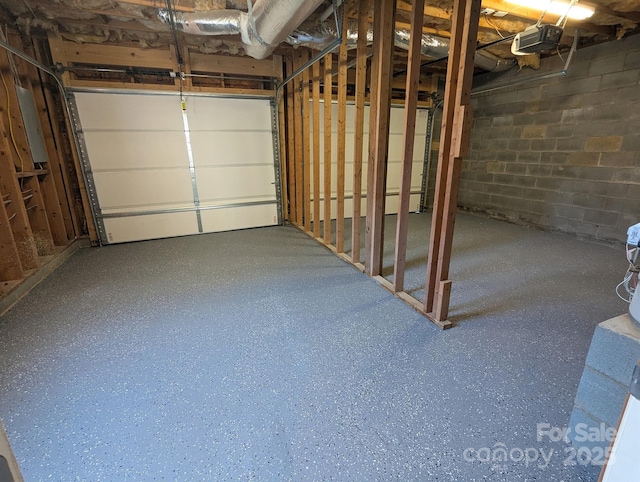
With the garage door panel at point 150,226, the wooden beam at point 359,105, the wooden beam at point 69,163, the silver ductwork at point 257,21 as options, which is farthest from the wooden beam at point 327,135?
the wooden beam at point 69,163

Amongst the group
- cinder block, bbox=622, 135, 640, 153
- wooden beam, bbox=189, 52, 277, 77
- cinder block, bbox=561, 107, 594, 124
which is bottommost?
cinder block, bbox=622, 135, 640, 153

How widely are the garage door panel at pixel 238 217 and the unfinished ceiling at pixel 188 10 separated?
84.6 inches

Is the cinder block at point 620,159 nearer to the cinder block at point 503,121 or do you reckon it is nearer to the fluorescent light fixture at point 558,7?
the cinder block at point 503,121

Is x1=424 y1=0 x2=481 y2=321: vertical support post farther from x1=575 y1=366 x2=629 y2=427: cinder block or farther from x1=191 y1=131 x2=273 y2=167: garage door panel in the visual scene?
x1=191 y1=131 x2=273 y2=167: garage door panel

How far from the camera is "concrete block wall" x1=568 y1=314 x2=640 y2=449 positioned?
1.00m

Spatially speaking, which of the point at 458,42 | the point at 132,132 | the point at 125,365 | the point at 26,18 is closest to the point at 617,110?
the point at 458,42

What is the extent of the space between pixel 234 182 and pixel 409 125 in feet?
9.89

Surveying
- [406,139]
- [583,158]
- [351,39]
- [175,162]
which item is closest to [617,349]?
[406,139]

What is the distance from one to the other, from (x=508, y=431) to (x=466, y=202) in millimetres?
5007

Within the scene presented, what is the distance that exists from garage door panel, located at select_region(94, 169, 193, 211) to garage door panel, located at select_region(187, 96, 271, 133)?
0.73 metres

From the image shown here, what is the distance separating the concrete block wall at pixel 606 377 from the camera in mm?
1003

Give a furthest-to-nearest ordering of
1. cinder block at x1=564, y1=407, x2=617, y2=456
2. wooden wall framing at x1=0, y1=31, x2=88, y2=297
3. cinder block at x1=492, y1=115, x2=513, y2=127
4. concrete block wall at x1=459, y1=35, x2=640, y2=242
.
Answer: cinder block at x1=492, y1=115, x2=513, y2=127
concrete block wall at x1=459, y1=35, x2=640, y2=242
wooden wall framing at x1=0, y1=31, x2=88, y2=297
cinder block at x1=564, y1=407, x2=617, y2=456

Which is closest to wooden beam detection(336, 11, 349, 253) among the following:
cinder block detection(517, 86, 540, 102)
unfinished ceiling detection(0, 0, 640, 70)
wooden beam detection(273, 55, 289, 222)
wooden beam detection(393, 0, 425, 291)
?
unfinished ceiling detection(0, 0, 640, 70)

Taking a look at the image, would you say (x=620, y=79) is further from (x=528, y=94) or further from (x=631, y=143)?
(x=528, y=94)
